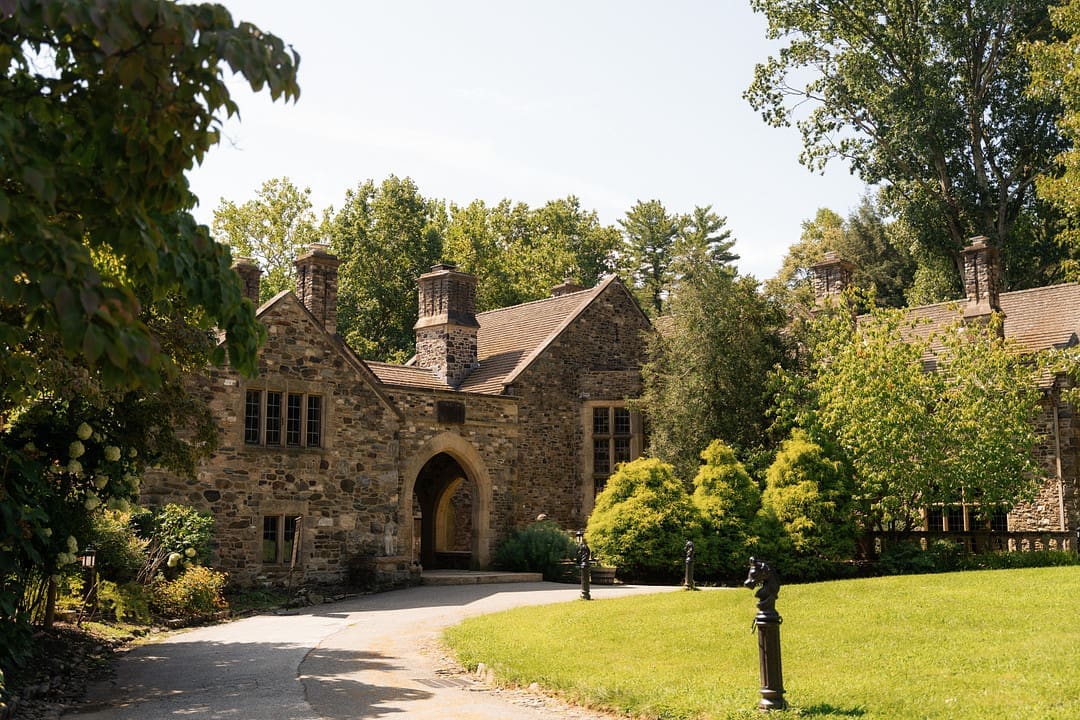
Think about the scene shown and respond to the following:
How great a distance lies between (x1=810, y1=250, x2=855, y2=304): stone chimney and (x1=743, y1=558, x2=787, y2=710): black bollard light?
22520 mm

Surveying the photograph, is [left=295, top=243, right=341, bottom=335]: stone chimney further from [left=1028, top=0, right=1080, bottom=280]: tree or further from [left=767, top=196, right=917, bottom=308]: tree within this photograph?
[left=767, top=196, right=917, bottom=308]: tree

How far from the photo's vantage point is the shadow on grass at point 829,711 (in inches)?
338

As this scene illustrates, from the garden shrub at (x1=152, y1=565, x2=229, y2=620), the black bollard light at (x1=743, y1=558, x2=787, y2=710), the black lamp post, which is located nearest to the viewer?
the black bollard light at (x1=743, y1=558, x2=787, y2=710)

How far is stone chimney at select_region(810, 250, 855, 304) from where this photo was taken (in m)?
30.7

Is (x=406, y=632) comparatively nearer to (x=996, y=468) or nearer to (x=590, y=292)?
(x=996, y=468)

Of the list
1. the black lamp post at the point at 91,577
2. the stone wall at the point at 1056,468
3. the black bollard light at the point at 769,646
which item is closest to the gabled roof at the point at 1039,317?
the stone wall at the point at 1056,468

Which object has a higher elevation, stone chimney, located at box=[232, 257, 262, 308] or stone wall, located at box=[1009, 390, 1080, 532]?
stone chimney, located at box=[232, 257, 262, 308]

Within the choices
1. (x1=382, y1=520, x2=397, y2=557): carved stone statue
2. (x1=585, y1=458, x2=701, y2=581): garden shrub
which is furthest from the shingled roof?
(x1=585, y1=458, x2=701, y2=581): garden shrub

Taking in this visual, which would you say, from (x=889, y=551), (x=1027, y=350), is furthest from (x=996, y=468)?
(x=1027, y=350)

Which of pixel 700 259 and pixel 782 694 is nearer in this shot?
pixel 782 694

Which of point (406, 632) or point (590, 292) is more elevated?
point (590, 292)

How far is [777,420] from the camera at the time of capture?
25.1 m

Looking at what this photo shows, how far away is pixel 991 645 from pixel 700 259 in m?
17.4

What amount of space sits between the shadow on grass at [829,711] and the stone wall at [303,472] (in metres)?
15.4
